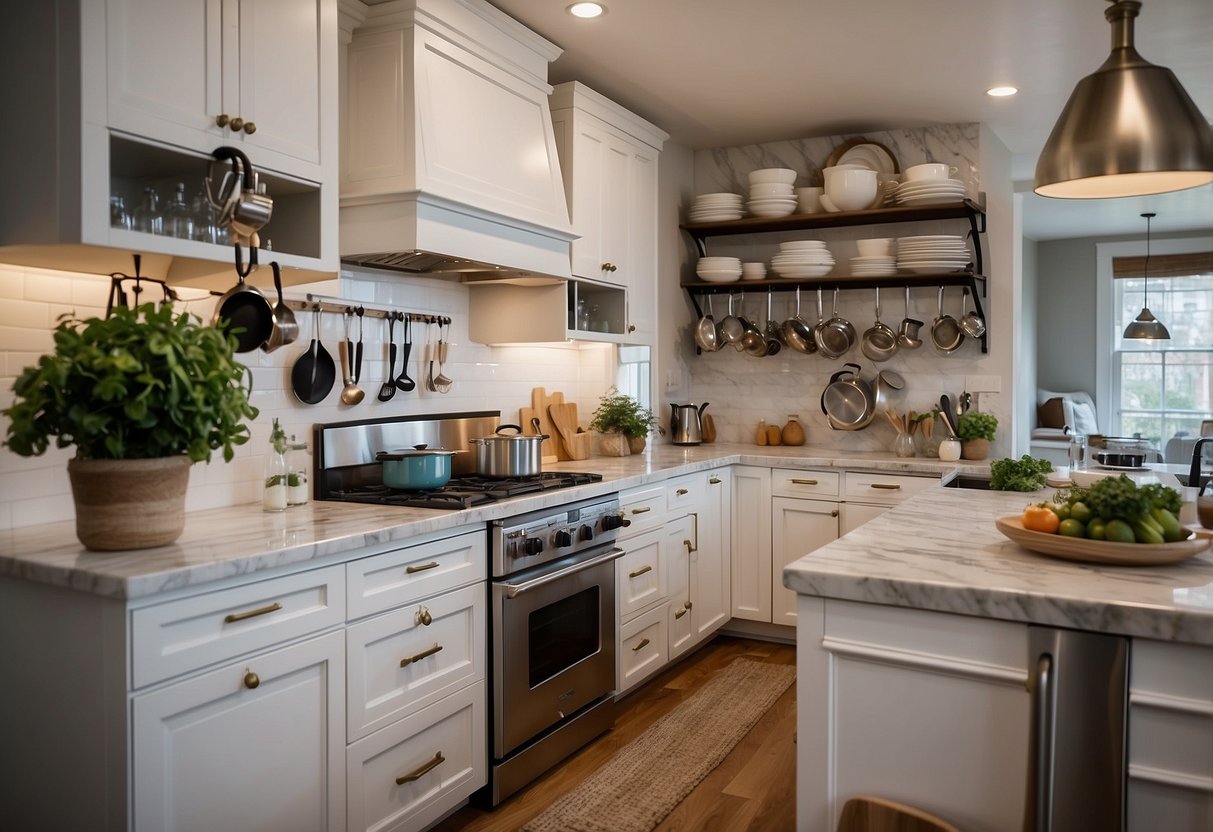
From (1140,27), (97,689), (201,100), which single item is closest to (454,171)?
(201,100)

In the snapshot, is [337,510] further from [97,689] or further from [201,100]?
[201,100]

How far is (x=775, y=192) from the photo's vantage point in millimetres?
4746

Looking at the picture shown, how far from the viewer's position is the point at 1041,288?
9.16 meters

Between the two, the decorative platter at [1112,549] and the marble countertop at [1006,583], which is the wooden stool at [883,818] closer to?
the marble countertop at [1006,583]

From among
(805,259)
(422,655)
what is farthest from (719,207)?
(422,655)

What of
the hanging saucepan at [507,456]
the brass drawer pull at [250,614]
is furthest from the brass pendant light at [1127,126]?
the brass drawer pull at [250,614]

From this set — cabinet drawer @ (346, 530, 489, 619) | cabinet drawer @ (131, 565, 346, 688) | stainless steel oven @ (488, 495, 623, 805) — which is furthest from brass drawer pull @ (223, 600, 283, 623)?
stainless steel oven @ (488, 495, 623, 805)

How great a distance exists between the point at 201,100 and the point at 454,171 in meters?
0.91

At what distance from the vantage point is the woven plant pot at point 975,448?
4449 millimetres

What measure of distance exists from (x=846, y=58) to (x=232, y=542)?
3011mm

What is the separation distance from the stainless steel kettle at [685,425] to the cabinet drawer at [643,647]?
1.27 metres

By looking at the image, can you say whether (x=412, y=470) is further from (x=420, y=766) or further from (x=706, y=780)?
(x=706, y=780)

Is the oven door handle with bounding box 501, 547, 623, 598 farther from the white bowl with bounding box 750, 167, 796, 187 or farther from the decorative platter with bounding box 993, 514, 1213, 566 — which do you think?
the white bowl with bounding box 750, 167, 796, 187

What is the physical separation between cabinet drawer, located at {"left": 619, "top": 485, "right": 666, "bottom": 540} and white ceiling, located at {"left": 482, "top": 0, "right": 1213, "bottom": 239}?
5.72 feet
